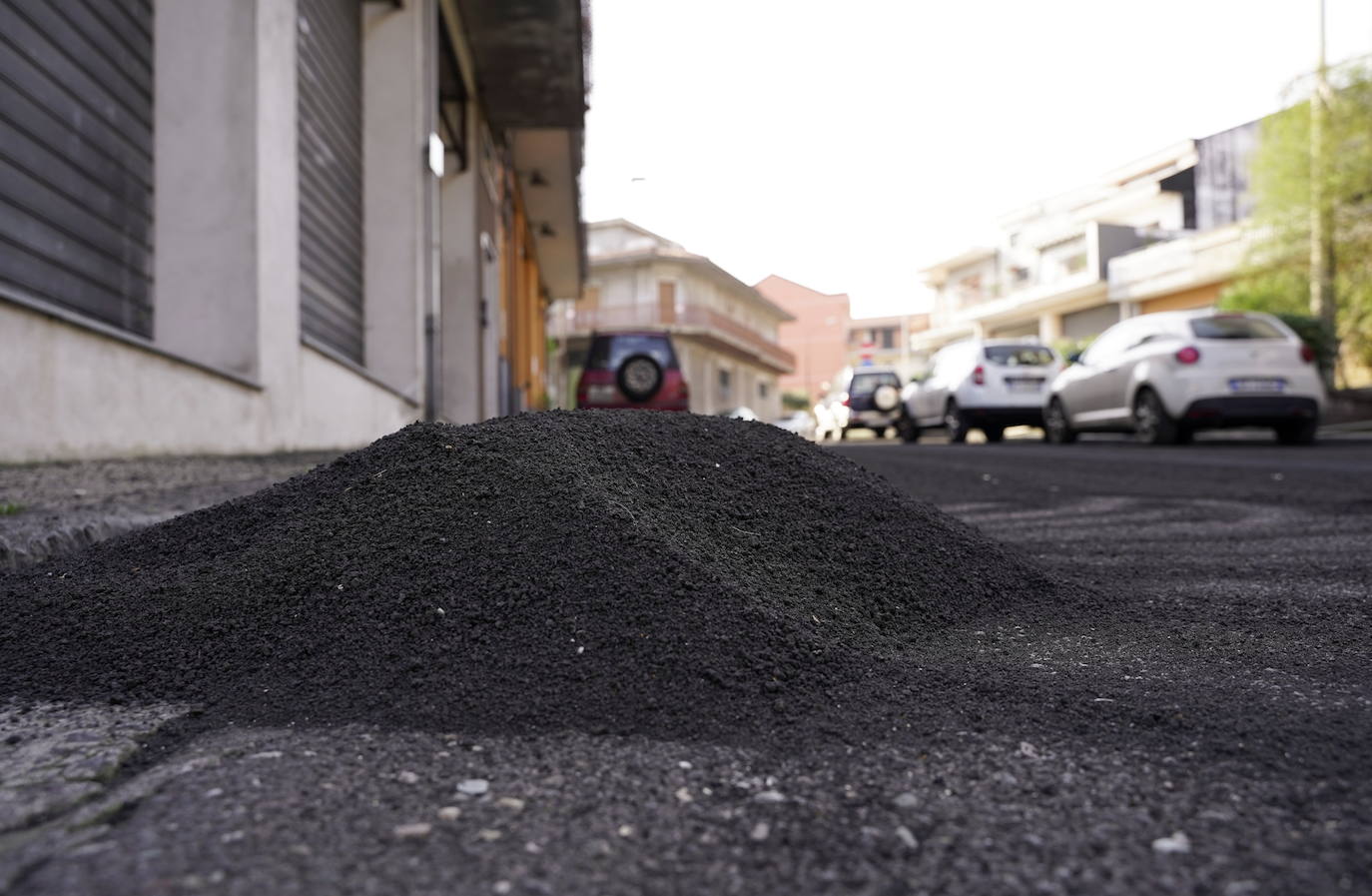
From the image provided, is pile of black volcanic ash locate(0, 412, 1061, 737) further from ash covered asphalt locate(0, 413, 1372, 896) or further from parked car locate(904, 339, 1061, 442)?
parked car locate(904, 339, 1061, 442)

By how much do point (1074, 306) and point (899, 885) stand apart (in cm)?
4144

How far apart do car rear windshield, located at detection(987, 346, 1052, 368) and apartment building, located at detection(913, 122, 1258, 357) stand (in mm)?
16760

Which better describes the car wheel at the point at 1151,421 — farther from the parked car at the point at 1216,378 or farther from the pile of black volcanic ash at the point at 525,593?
the pile of black volcanic ash at the point at 525,593

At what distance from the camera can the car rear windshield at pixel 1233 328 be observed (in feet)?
33.8

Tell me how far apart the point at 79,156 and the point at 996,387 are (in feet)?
39.3

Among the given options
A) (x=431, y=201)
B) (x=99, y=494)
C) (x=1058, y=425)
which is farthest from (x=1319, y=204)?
(x=99, y=494)

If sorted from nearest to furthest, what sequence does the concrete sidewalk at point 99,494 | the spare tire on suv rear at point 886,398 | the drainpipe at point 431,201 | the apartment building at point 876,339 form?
the concrete sidewalk at point 99,494 < the drainpipe at point 431,201 < the spare tire on suv rear at point 886,398 < the apartment building at point 876,339

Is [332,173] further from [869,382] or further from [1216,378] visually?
[869,382]

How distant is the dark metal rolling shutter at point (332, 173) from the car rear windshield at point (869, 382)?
1422 centimetres

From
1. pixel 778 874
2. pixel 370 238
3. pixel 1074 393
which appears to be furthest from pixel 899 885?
pixel 1074 393

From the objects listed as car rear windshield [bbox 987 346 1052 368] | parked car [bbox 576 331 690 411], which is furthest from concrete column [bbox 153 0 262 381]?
car rear windshield [bbox 987 346 1052 368]

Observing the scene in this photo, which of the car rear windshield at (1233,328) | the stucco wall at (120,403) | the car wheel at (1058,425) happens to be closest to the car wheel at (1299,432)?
the car rear windshield at (1233,328)

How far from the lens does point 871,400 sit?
21.0 m

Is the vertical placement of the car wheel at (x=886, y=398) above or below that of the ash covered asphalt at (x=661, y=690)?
above
